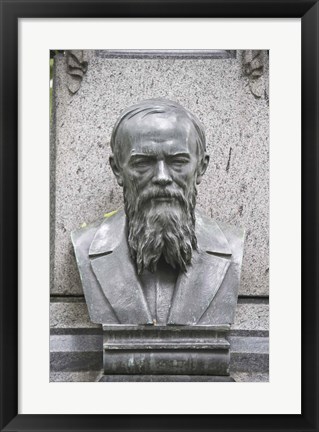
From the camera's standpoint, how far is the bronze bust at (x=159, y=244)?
189 inches

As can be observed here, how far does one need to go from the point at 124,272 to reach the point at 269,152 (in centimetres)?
131

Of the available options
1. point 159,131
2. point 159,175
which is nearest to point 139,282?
A: point 159,175

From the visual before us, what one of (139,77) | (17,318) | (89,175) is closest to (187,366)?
(17,318)

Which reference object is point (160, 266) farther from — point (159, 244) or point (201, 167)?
point (201, 167)

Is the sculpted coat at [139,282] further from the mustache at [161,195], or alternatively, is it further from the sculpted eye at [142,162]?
the sculpted eye at [142,162]

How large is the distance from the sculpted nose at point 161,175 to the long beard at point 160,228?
5cm

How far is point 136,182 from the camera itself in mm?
4832

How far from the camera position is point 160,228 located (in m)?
4.88

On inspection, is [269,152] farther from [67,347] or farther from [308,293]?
[67,347]

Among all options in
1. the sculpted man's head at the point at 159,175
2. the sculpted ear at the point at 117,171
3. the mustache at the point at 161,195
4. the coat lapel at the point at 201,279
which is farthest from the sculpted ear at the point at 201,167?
the sculpted ear at the point at 117,171

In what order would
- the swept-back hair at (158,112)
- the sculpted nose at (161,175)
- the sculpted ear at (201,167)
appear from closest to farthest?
the sculpted nose at (161,175) → the swept-back hair at (158,112) → the sculpted ear at (201,167)

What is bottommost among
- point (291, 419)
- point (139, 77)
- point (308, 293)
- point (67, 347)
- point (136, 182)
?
point (291, 419)

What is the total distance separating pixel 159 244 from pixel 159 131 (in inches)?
25.2

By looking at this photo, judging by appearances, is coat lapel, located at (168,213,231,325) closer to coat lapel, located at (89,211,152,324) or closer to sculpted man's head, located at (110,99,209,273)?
sculpted man's head, located at (110,99,209,273)
